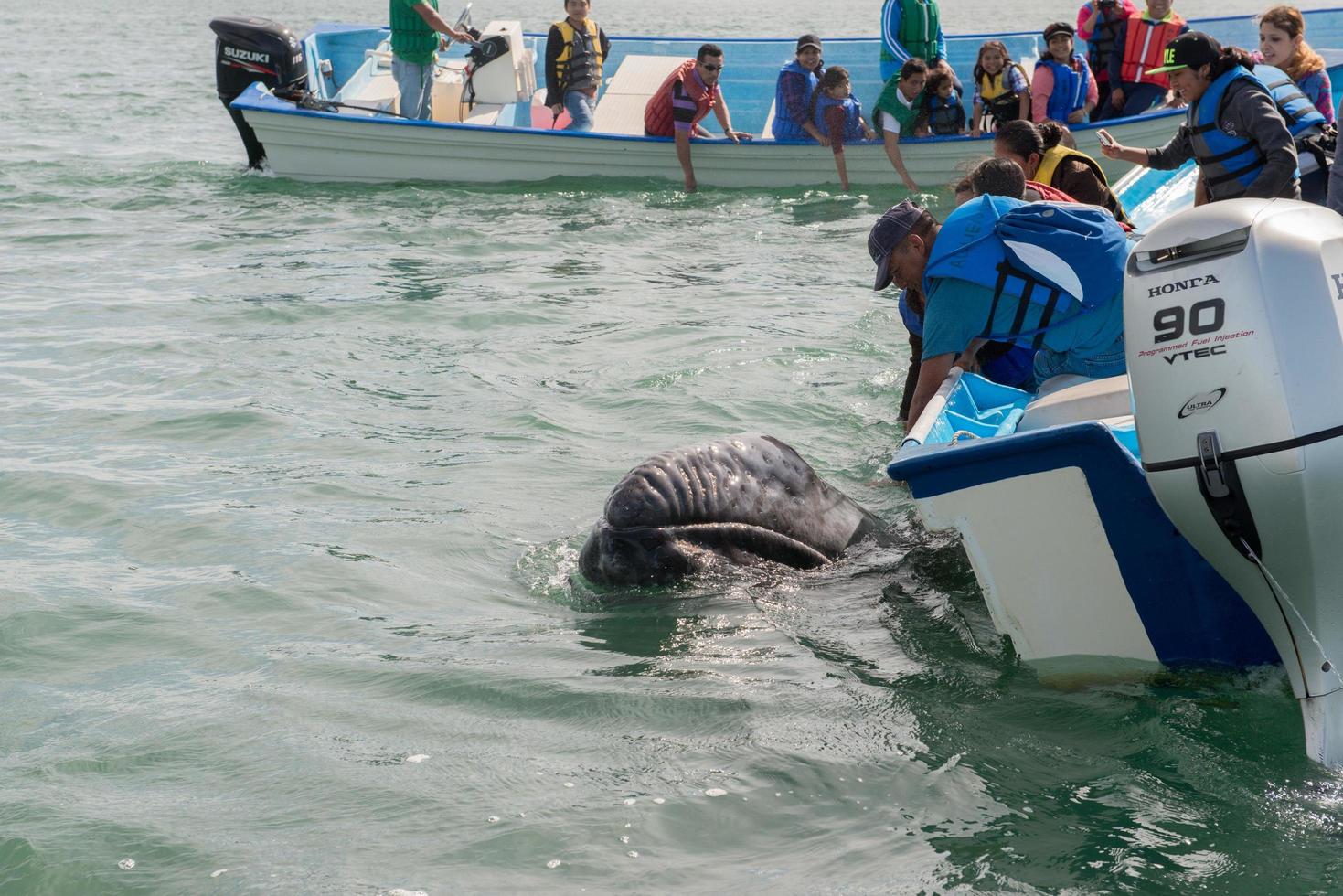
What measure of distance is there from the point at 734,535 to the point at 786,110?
33.9 feet

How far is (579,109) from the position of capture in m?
15.1

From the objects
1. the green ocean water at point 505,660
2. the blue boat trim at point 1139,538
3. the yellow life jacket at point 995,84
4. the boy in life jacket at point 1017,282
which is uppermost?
the yellow life jacket at point 995,84

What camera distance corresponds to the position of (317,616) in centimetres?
537

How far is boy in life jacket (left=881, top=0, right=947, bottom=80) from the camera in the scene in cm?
1419

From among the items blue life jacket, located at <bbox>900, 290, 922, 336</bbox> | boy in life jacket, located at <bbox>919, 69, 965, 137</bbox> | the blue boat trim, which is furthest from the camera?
boy in life jacket, located at <bbox>919, 69, 965, 137</bbox>

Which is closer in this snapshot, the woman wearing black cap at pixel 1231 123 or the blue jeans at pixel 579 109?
the woman wearing black cap at pixel 1231 123

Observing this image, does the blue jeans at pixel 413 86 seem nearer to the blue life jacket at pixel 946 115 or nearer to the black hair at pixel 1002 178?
the blue life jacket at pixel 946 115

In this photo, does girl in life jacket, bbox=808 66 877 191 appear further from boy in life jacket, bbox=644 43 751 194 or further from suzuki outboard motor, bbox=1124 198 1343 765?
suzuki outboard motor, bbox=1124 198 1343 765

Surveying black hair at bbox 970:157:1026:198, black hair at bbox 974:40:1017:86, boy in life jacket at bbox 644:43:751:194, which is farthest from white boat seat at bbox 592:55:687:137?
black hair at bbox 970:157:1026:198

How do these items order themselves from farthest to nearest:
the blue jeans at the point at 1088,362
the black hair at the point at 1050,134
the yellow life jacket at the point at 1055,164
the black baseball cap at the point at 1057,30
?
the black baseball cap at the point at 1057,30
the black hair at the point at 1050,134
the yellow life jacket at the point at 1055,164
the blue jeans at the point at 1088,362

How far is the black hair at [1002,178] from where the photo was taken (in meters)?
6.02

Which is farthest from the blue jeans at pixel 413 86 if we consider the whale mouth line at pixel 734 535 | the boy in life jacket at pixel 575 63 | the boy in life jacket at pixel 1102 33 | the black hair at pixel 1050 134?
the whale mouth line at pixel 734 535

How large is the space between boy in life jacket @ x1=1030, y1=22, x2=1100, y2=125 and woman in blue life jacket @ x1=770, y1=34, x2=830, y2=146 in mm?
2182

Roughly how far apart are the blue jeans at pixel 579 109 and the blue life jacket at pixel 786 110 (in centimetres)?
207
